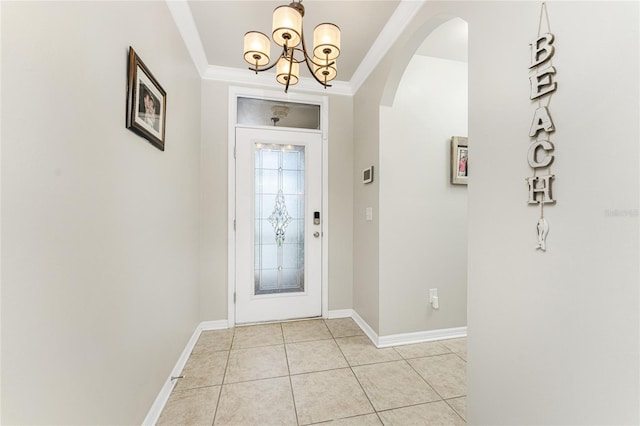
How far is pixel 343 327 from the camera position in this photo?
264 centimetres

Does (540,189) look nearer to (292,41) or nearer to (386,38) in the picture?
(292,41)

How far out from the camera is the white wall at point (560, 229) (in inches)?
28.6

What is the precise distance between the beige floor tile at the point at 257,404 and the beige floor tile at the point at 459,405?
0.96 meters

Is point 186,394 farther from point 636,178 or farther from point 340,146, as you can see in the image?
point 340,146

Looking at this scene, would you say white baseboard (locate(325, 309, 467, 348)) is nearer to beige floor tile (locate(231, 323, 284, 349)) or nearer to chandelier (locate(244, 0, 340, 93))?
beige floor tile (locate(231, 323, 284, 349))

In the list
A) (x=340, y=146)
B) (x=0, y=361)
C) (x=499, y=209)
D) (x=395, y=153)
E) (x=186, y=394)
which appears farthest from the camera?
(x=340, y=146)

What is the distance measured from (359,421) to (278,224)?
1.84m

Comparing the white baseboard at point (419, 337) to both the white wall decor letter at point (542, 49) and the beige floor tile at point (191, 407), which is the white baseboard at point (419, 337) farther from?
the white wall decor letter at point (542, 49)

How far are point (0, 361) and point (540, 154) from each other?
1708 mm

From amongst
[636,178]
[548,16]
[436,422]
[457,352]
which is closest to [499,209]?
[636,178]

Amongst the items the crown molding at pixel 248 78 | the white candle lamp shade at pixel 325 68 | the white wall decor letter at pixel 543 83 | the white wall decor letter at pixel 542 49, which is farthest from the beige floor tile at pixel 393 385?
the crown molding at pixel 248 78

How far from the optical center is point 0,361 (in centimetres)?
61

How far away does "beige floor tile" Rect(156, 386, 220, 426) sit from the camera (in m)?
1.45

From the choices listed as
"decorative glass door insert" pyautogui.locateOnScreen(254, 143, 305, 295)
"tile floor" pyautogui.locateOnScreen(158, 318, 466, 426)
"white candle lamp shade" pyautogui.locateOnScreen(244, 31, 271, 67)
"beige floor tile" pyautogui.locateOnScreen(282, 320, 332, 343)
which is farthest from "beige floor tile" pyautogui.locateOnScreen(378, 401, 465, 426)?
"white candle lamp shade" pyautogui.locateOnScreen(244, 31, 271, 67)
